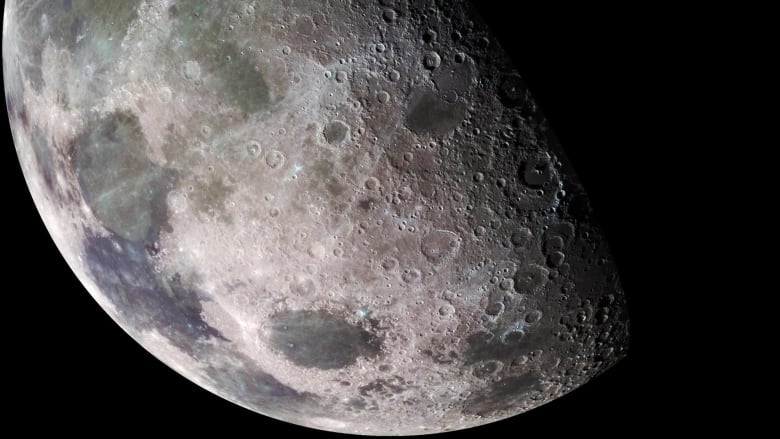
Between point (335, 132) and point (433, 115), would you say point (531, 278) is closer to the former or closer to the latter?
point (433, 115)

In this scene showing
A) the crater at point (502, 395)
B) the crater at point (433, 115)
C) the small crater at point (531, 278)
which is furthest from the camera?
the crater at point (502, 395)

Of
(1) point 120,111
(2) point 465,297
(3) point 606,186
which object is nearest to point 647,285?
(3) point 606,186

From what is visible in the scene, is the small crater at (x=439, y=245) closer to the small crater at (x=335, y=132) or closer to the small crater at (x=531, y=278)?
the small crater at (x=531, y=278)

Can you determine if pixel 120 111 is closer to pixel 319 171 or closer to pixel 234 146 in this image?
pixel 234 146

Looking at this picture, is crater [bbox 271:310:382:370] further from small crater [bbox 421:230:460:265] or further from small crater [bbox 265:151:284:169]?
small crater [bbox 265:151:284:169]

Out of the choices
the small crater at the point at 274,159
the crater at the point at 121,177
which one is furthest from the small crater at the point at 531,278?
the crater at the point at 121,177

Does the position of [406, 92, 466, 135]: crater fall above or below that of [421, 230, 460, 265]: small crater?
above

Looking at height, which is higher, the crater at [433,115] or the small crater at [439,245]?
the crater at [433,115]

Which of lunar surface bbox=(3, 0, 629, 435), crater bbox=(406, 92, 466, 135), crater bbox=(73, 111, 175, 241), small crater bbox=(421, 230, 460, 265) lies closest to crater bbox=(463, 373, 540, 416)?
lunar surface bbox=(3, 0, 629, 435)
